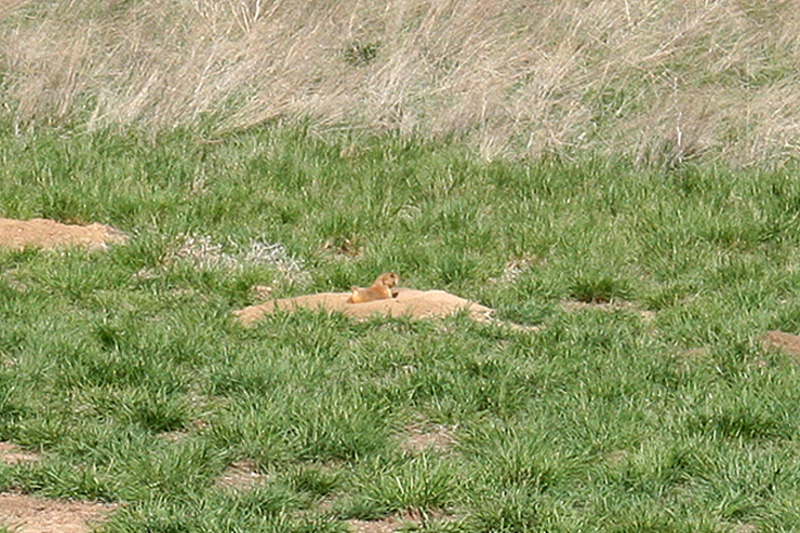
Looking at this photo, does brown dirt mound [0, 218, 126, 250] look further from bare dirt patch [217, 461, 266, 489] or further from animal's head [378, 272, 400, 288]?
bare dirt patch [217, 461, 266, 489]

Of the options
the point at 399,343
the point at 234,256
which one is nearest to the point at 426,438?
the point at 399,343

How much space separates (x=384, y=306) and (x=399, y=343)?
485 mm

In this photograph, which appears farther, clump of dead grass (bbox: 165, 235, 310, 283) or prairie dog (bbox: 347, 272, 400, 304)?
clump of dead grass (bbox: 165, 235, 310, 283)

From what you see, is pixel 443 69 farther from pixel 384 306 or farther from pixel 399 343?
pixel 399 343

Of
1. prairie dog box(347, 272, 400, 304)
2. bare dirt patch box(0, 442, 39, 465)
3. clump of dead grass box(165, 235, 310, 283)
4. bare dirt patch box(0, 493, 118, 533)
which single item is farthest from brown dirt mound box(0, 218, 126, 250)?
bare dirt patch box(0, 493, 118, 533)

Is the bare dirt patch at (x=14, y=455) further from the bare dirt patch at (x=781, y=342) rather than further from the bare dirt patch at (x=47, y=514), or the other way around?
the bare dirt patch at (x=781, y=342)

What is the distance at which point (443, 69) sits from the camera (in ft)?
40.4

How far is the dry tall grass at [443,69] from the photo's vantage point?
1109 centimetres

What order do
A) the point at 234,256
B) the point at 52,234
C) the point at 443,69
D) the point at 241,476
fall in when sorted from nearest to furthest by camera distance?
1. the point at 241,476
2. the point at 234,256
3. the point at 52,234
4. the point at 443,69

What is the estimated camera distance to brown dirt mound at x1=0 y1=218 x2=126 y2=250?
8578mm

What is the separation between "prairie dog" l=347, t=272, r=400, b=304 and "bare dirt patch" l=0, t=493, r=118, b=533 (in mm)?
2717

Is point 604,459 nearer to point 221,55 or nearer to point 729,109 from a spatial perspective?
point 729,109

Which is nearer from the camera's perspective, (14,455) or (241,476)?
(241,476)

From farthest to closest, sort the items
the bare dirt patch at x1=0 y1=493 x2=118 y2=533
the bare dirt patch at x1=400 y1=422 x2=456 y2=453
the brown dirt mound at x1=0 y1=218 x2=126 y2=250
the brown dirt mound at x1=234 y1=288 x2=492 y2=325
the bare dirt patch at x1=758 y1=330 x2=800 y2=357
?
1. the brown dirt mound at x1=0 y1=218 x2=126 y2=250
2. the brown dirt mound at x1=234 y1=288 x2=492 y2=325
3. the bare dirt patch at x1=758 y1=330 x2=800 y2=357
4. the bare dirt patch at x1=400 y1=422 x2=456 y2=453
5. the bare dirt patch at x1=0 y1=493 x2=118 y2=533
